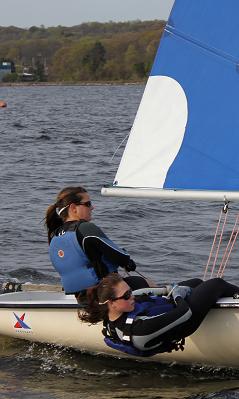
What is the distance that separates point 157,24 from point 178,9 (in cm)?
15168

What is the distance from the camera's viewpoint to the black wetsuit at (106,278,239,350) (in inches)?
230

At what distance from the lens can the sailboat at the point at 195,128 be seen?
6.06 m

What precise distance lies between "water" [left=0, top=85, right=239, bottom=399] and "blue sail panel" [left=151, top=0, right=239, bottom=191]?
122 cm

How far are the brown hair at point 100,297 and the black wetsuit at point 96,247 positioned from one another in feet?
0.84

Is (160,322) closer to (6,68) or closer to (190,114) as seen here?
(190,114)

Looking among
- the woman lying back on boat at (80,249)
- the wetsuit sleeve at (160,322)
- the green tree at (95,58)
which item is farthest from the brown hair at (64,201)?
the green tree at (95,58)

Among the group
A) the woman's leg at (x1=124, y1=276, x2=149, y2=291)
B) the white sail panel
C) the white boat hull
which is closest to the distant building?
the white boat hull

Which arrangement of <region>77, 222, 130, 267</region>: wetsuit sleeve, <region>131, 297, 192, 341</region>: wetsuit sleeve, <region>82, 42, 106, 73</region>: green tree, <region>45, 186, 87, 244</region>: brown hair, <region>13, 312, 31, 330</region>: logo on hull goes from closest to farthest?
<region>131, 297, 192, 341</region>: wetsuit sleeve < <region>77, 222, 130, 267</region>: wetsuit sleeve < <region>45, 186, 87, 244</region>: brown hair < <region>13, 312, 31, 330</region>: logo on hull < <region>82, 42, 106, 73</region>: green tree

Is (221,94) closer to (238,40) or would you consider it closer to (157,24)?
(238,40)

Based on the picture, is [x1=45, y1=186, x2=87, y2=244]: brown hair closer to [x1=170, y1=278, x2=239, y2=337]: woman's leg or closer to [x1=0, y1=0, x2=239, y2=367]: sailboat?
[x1=0, y1=0, x2=239, y2=367]: sailboat

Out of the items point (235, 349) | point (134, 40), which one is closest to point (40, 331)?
point (235, 349)

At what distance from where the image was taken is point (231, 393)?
596 centimetres

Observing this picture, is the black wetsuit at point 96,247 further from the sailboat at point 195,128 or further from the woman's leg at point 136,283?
the woman's leg at point 136,283

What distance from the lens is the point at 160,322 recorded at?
5.85 meters
